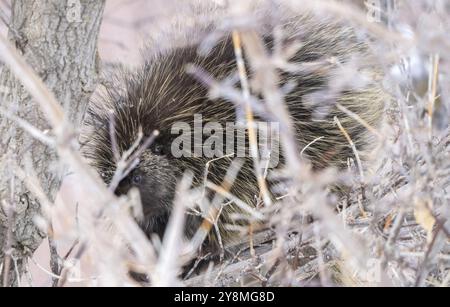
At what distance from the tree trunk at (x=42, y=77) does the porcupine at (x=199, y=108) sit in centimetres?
52

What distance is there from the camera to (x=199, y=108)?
9.82 feet

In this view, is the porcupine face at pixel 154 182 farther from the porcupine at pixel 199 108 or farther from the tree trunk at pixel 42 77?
the tree trunk at pixel 42 77

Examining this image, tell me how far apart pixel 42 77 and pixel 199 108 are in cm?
83

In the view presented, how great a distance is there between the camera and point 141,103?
9.66 ft

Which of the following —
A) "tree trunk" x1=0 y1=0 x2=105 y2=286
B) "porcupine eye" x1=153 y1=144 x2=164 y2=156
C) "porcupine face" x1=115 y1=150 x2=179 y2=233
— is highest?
"tree trunk" x1=0 y1=0 x2=105 y2=286

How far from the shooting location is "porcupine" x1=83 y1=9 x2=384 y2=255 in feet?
9.61

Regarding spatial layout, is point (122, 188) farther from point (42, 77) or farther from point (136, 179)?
point (42, 77)

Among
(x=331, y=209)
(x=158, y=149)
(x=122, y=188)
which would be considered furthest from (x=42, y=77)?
(x=331, y=209)

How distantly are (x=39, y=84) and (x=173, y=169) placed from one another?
1.67 metres

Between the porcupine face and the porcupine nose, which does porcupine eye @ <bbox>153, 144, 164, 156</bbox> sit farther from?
the porcupine nose

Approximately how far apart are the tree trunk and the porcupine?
20.6 inches

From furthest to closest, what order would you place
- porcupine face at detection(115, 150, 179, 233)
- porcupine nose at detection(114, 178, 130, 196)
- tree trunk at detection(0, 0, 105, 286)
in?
porcupine face at detection(115, 150, 179, 233), porcupine nose at detection(114, 178, 130, 196), tree trunk at detection(0, 0, 105, 286)

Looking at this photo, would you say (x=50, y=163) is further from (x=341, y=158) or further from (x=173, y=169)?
(x=341, y=158)

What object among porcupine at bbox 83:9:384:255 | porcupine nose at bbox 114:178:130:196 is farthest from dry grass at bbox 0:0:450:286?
porcupine nose at bbox 114:178:130:196
